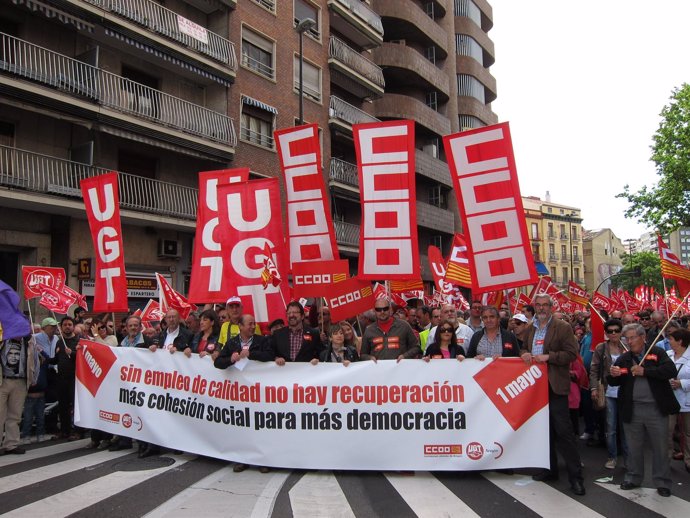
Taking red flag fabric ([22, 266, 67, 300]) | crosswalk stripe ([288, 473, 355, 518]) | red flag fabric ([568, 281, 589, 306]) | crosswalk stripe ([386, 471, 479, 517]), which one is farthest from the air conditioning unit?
crosswalk stripe ([386, 471, 479, 517])

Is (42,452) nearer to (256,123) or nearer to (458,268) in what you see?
(458,268)

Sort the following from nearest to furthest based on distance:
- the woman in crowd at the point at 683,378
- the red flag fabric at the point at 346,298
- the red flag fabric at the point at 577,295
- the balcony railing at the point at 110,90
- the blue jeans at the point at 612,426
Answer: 1. the woman in crowd at the point at 683,378
2. the blue jeans at the point at 612,426
3. the red flag fabric at the point at 346,298
4. the balcony railing at the point at 110,90
5. the red flag fabric at the point at 577,295

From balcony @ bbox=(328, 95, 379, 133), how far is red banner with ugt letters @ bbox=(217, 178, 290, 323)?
1820 cm

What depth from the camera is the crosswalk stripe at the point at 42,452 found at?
6621 millimetres

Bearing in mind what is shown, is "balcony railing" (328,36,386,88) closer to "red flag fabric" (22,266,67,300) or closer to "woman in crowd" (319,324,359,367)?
"red flag fabric" (22,266,67,300)

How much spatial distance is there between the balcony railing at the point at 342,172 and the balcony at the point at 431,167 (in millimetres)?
4957

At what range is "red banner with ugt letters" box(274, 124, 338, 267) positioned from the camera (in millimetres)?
8164

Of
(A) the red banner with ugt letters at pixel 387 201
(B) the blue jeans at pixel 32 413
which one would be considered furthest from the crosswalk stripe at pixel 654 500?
(B) the blue jeans at pixel 32 413

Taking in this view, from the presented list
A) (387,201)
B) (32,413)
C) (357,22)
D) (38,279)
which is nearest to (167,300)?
(38,279)

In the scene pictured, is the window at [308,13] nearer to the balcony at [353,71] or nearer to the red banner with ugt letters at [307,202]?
the balcony at [353,71]

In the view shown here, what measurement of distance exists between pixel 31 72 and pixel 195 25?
6500mm

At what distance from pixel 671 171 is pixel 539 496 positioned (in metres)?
26.2

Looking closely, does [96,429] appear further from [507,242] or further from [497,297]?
[497,297]

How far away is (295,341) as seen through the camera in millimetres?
6441
